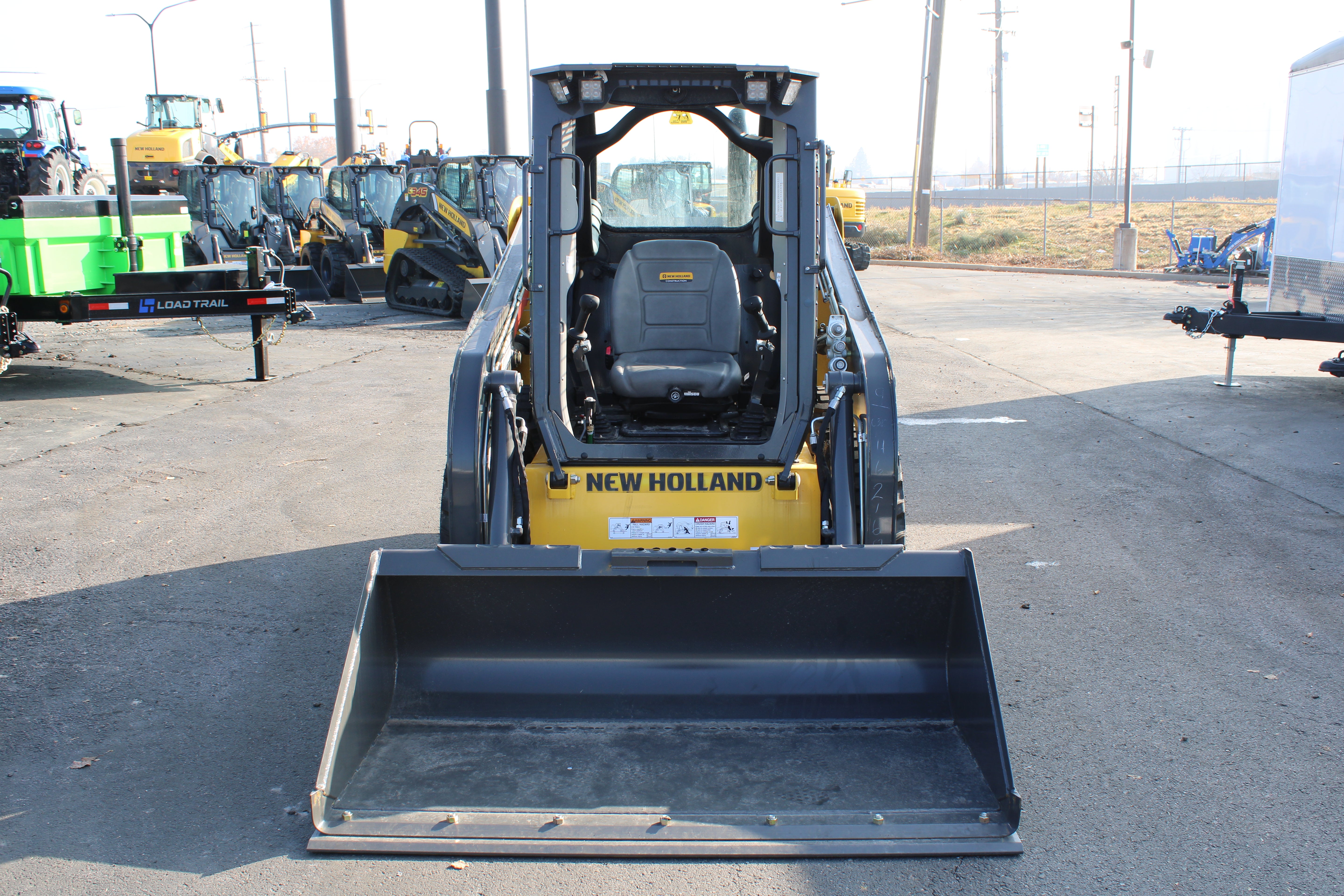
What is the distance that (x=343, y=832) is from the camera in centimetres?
315

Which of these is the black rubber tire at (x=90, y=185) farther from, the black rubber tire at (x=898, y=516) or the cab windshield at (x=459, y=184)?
the black rubber tire at (x=898, y=516)

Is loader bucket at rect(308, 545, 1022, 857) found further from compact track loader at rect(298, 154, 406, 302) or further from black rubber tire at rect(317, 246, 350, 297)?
black rubber tire at rect(317, 246, 350, 297)

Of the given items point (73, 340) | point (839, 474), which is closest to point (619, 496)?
point (839, 474)

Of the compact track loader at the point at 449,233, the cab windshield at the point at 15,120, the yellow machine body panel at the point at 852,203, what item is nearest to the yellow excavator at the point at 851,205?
the yellow machine body panel at the point at 852,203

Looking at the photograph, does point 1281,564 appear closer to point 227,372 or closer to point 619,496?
point 619,496

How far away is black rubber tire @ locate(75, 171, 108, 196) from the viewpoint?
51.5ft

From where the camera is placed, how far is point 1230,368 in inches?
432

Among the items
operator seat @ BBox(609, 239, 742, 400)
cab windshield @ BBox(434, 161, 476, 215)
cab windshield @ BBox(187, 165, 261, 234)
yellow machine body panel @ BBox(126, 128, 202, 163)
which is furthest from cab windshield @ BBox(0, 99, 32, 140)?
yellow machine body panel @ BBox(126, 128, 202, 163)

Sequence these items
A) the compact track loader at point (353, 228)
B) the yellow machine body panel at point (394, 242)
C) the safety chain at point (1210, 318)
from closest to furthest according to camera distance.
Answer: the safety chain at point (1210, 318), the yellow machine body panel at point (394, 242), the compact track loader at point (353, 228)

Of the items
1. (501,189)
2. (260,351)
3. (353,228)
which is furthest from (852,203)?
(260,351)

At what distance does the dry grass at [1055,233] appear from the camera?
30.7 meters

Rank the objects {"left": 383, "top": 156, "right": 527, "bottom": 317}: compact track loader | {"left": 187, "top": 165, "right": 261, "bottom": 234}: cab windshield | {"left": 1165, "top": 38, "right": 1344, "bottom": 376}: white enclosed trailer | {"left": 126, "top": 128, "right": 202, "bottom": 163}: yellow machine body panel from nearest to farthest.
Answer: {"left": 1165, "top": 38, "right": 1344, "bottom": 376}: white enclosed trailer, {"left": 383, "top": 156, "right": 527, "bottom": 317}: compact track loader, {"left": 187, "top": 165, "right": 261, "bottom": 234}: cab windshield, {"left": 126, "top": 128, "right": 202, "bottom": 163}: yellow machine body panel

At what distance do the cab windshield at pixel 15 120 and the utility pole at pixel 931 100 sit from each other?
24.1 m

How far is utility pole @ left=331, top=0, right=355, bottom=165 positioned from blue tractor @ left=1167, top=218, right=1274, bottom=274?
25907 millimetres
